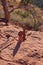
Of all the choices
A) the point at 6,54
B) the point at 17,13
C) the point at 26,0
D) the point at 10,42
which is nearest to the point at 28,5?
the point at 26,0

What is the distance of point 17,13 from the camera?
15180mm

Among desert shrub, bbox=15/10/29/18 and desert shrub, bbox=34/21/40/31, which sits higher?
desert shrub, bbox=34/21/40/31

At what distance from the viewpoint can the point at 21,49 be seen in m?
7.41

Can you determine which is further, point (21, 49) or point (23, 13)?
point (23, 13)

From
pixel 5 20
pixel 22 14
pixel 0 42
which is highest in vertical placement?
pixel 0 42

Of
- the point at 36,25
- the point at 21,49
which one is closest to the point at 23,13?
the point at 36,25

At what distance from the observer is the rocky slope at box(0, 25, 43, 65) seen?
668 centimetres

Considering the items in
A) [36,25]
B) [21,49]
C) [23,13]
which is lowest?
[23,13]

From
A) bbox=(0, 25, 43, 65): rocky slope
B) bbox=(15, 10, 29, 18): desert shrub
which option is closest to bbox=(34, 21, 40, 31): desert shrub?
bbox=(15, 10, 29, 18): desert shrub

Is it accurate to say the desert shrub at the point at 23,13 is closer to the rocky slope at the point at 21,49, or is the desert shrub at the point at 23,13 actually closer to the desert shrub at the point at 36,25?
the desert shrub at the point at 36,25

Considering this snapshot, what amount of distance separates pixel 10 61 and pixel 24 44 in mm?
1245

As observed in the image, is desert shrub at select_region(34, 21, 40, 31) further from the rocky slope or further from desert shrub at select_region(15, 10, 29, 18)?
the rocky slope

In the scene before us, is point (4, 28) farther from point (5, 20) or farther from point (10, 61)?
point (10, 61)

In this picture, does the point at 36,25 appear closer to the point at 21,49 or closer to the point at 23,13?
the point at 23,13
